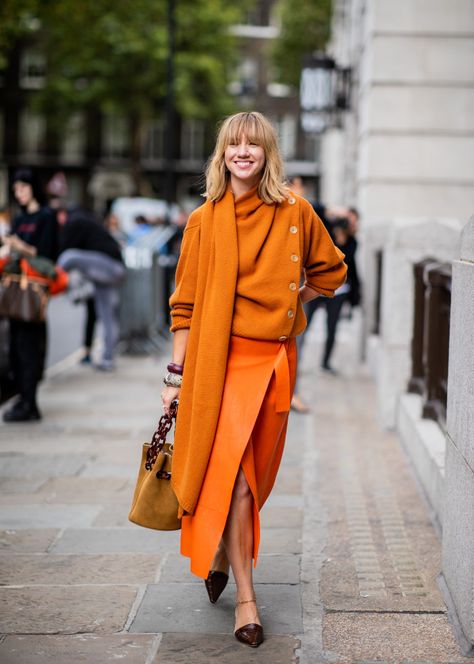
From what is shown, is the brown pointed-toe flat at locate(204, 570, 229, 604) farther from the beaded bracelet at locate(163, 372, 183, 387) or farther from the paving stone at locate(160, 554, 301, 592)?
the beaded bracelet at locate(163, 372, 183, 387)

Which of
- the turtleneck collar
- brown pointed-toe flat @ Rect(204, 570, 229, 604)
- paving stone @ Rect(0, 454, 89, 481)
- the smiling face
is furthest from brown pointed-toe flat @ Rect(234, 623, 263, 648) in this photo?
paving stone @ Rect(0, 454, 89, 481)

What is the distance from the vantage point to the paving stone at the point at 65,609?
4.37 metres

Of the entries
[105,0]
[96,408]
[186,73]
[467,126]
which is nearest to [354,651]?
[96,408]

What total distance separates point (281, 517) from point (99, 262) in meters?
6.59

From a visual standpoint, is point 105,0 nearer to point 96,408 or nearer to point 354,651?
point 96,408

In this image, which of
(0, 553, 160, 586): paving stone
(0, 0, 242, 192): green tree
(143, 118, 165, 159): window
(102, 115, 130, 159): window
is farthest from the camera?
(102, 115, 130, 159): window

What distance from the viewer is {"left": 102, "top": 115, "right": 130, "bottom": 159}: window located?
6550cm

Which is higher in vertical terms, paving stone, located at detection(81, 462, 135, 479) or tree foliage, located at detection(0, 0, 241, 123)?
tree foliage, located at detection(0, 0, 241, 123)

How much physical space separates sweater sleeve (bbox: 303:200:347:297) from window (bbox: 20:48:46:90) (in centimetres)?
6191

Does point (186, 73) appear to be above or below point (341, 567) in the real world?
above

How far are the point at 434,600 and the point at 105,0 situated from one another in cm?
3694

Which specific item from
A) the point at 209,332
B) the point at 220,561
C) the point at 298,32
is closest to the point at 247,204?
the point at 209,332

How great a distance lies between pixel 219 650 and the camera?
4.14m

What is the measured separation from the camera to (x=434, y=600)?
468cm
